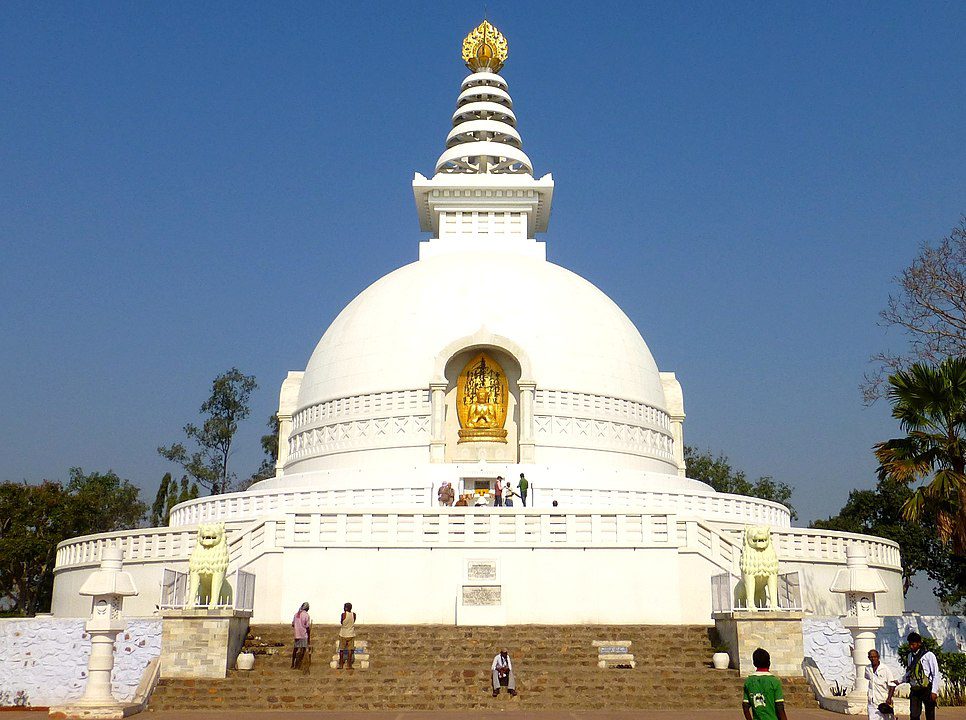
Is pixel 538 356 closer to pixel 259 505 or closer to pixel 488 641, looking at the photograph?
pixel 259 505

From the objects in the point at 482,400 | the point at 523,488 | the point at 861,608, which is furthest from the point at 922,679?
the point at 482,400

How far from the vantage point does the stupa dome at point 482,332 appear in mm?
30422

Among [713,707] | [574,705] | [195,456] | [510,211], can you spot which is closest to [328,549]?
[574,705]

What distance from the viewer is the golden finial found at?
42.6 meters

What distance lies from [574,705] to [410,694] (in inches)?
98.3

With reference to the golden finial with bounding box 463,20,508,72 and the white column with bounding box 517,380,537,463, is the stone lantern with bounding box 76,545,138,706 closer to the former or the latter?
the white column with bounding box 517,380,537,463

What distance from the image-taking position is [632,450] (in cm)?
3066

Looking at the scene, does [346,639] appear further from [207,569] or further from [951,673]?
[951,673]

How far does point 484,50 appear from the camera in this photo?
42.6 metres

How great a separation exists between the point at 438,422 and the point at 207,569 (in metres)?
12.5

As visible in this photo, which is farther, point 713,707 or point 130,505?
point 130,505

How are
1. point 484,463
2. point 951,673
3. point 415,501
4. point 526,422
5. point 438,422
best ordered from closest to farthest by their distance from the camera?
point 951,673, point 415,501, point 484,463, point 438,422, point 526,422

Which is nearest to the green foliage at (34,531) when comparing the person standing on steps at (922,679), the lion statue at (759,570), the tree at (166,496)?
the tree at (166,496)

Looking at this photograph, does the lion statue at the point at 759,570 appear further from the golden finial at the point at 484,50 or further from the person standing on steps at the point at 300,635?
the golden finial at the point at 484,50
